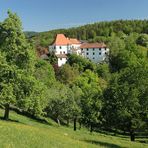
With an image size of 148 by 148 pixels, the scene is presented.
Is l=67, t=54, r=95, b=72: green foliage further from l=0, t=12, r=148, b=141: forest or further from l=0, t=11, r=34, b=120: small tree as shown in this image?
l=0, t=11, r=34, b=120: small tree

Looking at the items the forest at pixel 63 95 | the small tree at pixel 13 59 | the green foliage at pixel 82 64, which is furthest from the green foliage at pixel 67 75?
the small tree at pixel 13 59

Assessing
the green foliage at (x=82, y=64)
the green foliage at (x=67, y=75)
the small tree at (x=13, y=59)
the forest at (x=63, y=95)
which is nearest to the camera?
the small tree at (x=13, y=59)

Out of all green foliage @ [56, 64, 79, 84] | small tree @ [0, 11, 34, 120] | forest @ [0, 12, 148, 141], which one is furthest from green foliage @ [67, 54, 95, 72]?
small tree @ [0, 11, 34, 120]

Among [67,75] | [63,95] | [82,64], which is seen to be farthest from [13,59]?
[82,64]

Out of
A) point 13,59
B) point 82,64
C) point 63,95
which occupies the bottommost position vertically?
point 82,64

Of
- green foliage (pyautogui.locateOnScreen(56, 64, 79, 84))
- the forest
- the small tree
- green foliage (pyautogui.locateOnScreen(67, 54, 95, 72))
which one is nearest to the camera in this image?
the small tree

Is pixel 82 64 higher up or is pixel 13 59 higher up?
pixel 13 59

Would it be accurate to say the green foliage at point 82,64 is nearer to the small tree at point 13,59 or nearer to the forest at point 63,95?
the forest at point 63,95

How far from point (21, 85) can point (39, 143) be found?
63.2 feet

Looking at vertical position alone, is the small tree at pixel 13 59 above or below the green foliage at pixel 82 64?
above

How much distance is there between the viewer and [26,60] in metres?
48.2

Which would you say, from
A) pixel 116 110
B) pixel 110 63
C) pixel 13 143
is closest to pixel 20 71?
pixel 116 110

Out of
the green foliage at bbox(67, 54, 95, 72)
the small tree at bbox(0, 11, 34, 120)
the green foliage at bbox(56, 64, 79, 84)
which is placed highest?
the small tree at bbox(0, 11, 34, 120)

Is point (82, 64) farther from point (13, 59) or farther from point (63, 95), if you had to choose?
point (13, 59)
